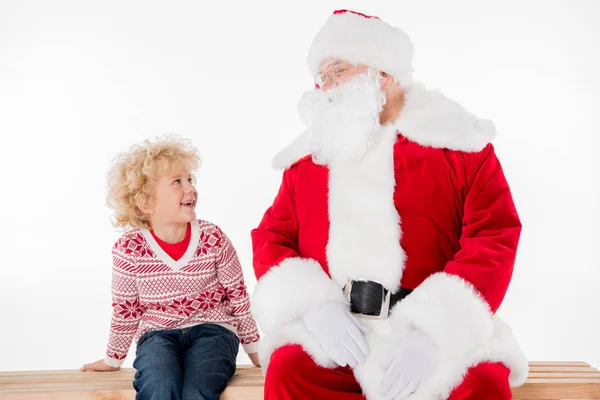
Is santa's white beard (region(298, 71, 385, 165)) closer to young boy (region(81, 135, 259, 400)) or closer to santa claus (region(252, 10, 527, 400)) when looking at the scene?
santa claus (region(252, 10, 527, 400))

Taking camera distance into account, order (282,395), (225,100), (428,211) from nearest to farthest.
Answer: (282,395) < (428,211) < (225,100)

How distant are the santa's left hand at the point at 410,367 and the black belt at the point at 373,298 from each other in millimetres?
179

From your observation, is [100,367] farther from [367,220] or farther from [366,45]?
[366,45]

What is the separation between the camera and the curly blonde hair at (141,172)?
9.75 ft

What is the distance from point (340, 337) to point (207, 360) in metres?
0.59

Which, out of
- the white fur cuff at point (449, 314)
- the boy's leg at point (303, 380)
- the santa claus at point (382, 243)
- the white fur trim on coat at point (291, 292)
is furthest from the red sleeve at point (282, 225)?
the white fur cuff at point (449, 314)

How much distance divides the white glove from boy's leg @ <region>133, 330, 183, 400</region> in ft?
1.84

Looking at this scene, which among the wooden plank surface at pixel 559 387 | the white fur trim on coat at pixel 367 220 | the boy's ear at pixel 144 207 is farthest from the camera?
the boy's ear at pixel 144 207

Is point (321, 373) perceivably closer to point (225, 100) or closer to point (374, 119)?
point (374, 119)

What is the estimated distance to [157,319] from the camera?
2871mm

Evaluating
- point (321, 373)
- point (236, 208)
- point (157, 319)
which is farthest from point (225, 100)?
point (321, 373)

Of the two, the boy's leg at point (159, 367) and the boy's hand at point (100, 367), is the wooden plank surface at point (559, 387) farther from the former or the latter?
the boy's hand at point (100, 367)

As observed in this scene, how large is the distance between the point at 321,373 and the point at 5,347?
8.62 ft

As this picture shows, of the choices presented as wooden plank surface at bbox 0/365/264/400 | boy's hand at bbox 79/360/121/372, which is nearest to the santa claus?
wooden plank surface at bbox 0/365/264/400
